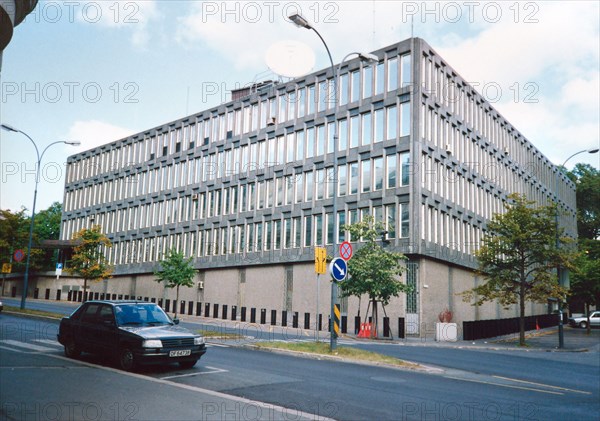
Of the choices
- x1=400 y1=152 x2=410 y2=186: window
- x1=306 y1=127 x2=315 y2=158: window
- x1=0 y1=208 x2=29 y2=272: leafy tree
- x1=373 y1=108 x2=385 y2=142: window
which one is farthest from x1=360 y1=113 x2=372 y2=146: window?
x1=0 y1=208 x2=29 y2=272: leafy tree

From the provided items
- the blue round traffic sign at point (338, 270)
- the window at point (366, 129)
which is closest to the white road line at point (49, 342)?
the blue round traffic sign at point (338, 270)

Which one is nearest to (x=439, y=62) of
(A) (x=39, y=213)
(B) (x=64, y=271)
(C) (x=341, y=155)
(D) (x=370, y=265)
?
(C) (x=341, y=155)

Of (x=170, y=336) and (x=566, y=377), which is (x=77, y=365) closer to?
(x=170, y=336)

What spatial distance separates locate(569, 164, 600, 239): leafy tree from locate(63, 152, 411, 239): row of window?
5006cm

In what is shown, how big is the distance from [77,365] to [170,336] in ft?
7.29

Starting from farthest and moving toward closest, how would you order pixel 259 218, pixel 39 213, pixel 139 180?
pixel 39 213 → pixel 139 180 → pixel 259 218

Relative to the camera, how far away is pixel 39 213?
263 feet

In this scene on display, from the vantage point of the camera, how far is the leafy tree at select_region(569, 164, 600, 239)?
244 feet

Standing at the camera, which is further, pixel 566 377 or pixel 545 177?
pixel 545 177

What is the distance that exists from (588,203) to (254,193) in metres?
55.2

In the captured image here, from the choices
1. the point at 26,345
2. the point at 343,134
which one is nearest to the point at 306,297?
the point at 343,134

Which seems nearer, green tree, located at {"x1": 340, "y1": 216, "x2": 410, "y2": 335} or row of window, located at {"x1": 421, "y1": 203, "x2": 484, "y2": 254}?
green tree, located at {"x1": 340, "y1": 216, "x2": 410, "y2": 335}

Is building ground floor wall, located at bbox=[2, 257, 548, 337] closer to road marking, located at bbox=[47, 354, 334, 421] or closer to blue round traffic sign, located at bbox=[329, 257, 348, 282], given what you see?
blue round traffic sign, located at bbox=[329, 257, 348, 282]

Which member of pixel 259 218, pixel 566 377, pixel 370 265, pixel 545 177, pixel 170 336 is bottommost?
pixel 566 377
